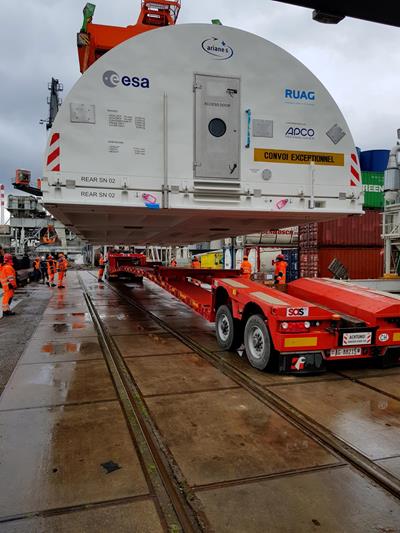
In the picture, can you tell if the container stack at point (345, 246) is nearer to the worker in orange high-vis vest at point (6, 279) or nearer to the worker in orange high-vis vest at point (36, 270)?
the worker in orange high-vis vest at point (36, 270)

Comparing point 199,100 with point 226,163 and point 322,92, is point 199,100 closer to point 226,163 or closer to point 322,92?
point 226,163

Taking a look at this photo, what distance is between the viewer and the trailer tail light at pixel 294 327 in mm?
4988

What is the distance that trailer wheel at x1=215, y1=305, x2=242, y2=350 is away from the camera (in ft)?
20.7

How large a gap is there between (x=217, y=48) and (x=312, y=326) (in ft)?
12.3

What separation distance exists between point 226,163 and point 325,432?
11.5ft

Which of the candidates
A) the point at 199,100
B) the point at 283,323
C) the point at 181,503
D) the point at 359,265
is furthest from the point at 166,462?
the point at 359,265

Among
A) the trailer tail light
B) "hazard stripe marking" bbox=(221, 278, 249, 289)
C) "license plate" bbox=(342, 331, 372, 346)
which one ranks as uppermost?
"hazard stripe marking" bbox=(221, 278, 249, 289)

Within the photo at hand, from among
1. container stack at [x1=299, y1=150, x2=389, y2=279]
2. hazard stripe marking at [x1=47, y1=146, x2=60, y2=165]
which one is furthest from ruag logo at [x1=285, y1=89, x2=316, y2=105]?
container stack at [x1=299, y1=150, x2=389, y2=279]

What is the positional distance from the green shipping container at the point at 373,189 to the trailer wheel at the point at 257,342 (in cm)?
2155

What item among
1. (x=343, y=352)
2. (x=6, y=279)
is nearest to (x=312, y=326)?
(x=343, y=352)

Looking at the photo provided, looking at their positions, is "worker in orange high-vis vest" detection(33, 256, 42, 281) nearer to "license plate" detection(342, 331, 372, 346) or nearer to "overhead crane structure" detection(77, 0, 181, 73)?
"overhead crane structure" detection(77, 0, 181, 73)

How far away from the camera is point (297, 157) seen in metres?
5.82

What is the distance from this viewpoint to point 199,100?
5.50 meters

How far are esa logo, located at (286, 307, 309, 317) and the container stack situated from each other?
16.7 meters
